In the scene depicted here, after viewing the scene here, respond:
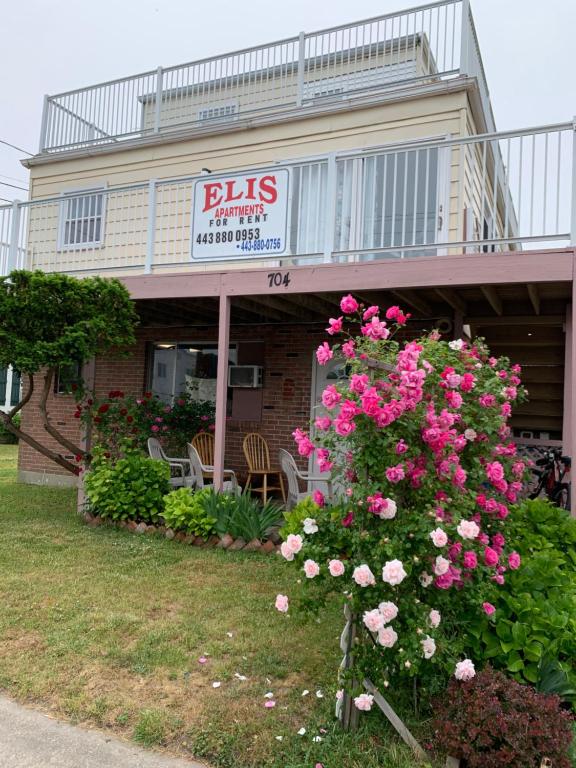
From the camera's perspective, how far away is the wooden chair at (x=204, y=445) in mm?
8734

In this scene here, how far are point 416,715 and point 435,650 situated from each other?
50cm

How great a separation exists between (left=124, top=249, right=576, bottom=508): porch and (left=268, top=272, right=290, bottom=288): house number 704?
0.03ft

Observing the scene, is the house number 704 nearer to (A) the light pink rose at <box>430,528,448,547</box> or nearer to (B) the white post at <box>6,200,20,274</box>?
(B) the white post at <box>6,200,20,274</box>

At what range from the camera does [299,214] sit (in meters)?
Answer: 6.29

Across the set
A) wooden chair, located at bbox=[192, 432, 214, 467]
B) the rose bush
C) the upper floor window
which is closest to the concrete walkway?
the rose bush

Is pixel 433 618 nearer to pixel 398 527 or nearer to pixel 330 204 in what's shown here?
pixel 398 527

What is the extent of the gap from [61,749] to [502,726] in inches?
72.4

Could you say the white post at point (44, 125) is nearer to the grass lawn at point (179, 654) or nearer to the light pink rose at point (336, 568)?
the grass lawn at point (179, 654)

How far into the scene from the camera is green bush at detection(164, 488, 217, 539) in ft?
19.7

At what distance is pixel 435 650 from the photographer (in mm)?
2568

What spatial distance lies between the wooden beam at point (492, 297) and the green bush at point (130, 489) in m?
3.88

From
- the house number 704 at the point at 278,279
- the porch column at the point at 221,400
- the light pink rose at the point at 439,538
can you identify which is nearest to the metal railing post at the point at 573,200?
the house number 704 at the point at 278,279

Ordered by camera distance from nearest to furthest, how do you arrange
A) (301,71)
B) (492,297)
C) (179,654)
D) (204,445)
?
(179,654) → (492,297) → (301,71) → (204,445)

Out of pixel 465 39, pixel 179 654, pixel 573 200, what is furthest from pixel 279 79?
pixel 179 654
